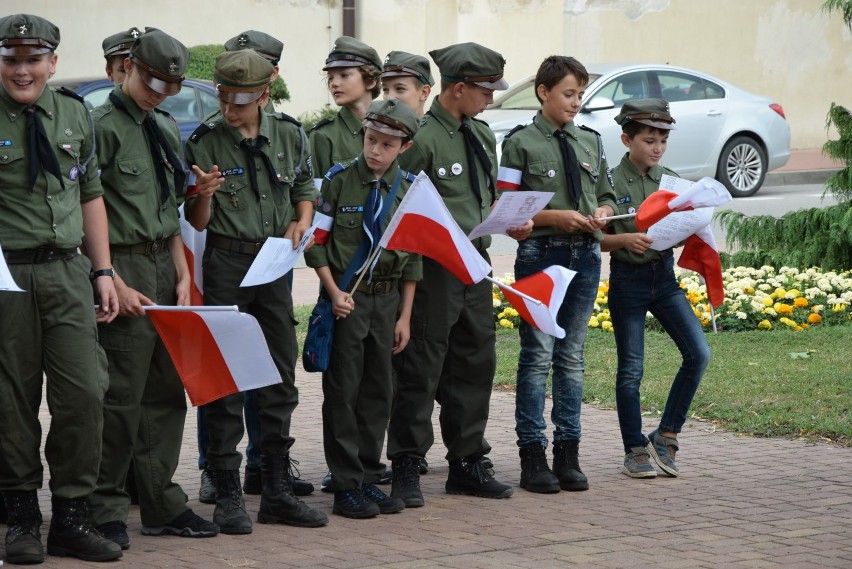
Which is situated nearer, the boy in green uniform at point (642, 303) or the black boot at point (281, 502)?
the black boot at point (281, 502)

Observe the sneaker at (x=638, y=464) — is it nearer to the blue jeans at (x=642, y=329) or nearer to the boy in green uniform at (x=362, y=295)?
the blue jeans at (x=642, y=329)

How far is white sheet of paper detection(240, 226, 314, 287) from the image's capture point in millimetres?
6172

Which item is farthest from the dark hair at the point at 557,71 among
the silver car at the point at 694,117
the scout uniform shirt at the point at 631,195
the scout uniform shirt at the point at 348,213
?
the silver car at the point at 694,117

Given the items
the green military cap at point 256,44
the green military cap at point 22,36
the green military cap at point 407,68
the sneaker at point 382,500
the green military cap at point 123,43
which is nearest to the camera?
the green military cap at point 22,36

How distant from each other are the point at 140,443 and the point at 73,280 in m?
0.87

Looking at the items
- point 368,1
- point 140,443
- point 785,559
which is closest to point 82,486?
point 140,443

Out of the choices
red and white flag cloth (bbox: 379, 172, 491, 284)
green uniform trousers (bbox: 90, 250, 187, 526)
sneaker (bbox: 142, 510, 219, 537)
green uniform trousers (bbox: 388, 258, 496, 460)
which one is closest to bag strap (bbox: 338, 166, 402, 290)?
red and white flag cloth (bbox: 379, 172, 491, 284)

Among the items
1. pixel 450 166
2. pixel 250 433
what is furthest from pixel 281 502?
pixel 450 166

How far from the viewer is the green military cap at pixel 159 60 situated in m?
5.84

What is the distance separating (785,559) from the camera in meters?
5.76

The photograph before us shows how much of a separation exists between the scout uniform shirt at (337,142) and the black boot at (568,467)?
1.73 metres

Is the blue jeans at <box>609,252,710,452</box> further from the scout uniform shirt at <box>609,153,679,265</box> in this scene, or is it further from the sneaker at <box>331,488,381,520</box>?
the sneaker at <box>331,488,381,520</box>

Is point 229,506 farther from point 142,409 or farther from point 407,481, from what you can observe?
point 407,481

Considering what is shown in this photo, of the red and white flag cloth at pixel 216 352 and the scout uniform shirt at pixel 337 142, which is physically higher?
the scout uniform shirt at pixel 337 142
